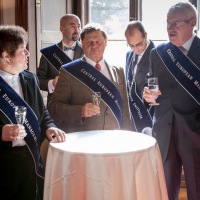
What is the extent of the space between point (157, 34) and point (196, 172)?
2.13 metres

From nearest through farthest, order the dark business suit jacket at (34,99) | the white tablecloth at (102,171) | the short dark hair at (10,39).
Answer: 1. the white tablecloth at (102,171)
2. the short dark hair at (10,39)
3. the dark business suit jacket at (34,99)

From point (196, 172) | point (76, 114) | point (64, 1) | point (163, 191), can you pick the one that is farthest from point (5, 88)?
point (64, 1)

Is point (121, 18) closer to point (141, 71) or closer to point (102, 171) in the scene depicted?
point (141, 71)

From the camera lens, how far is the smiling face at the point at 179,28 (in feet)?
7.48

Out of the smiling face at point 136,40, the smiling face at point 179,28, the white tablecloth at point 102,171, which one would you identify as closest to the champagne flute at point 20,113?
the white tablecloth at point 102,171

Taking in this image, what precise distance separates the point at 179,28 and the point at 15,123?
1.08 metres

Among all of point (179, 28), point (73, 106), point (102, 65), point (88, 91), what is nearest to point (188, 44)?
point (179, 28)

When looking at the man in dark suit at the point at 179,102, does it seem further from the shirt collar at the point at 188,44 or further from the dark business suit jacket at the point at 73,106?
the dark business suit jacket at the point at 73,106

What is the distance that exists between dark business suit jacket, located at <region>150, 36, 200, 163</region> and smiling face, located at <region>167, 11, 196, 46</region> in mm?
63

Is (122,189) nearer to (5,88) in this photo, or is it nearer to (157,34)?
(5,88)

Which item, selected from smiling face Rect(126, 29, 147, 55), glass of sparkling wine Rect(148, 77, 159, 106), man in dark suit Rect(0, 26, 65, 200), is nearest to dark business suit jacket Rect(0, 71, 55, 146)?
man in dark suit Rect(0, 26, 65, 200)

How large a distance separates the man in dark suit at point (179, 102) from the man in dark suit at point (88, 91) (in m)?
0.22

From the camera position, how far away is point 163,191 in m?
1.93

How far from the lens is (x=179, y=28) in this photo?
2.28 m
